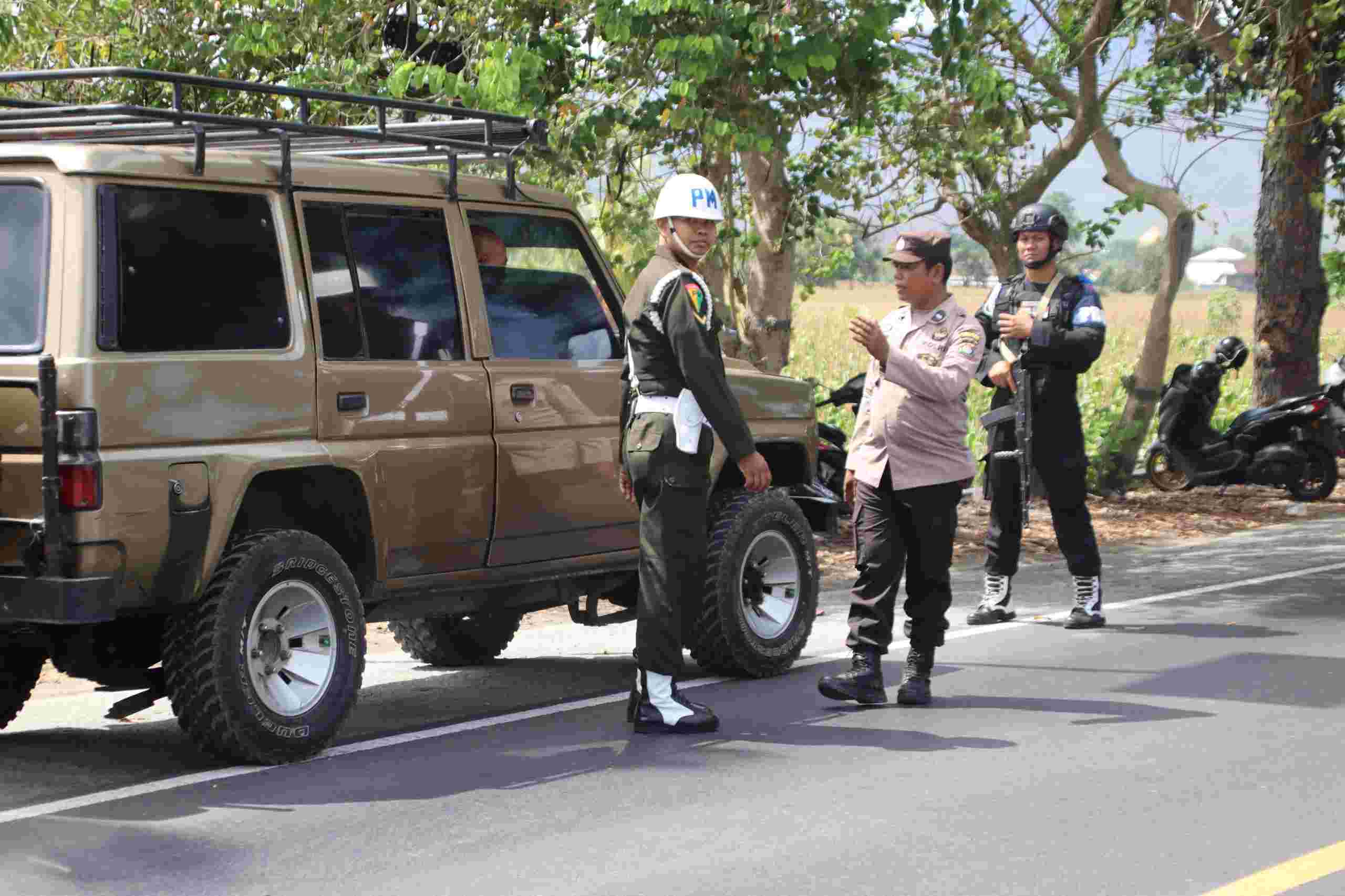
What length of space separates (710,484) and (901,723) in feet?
3.86

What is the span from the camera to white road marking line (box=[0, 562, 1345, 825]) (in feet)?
20.5

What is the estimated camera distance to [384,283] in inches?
284

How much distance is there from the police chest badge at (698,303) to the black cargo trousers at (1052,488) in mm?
3176

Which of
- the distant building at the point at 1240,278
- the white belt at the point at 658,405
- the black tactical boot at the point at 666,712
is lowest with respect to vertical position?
the black tactical boot at the point at 666,712

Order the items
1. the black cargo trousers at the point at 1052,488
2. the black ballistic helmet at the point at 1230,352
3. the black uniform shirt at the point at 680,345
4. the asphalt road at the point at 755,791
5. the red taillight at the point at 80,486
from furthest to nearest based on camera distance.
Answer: the black ballistic helmet at the point at 1230,352
the black cargo trousers at the point at 1052,488
the black uniform shirt at the point at 680,345
the red taillight at the point at 80,486
the asphalt road at the point at 755,791

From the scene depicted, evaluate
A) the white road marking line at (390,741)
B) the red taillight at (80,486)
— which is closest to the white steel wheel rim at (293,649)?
the white road marking line at (390,741)

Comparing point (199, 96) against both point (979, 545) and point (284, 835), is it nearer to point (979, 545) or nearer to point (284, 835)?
point (979, 545)

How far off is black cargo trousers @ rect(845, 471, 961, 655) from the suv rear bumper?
301 centimetres

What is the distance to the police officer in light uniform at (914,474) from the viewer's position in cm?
764

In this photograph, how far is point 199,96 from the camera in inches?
503

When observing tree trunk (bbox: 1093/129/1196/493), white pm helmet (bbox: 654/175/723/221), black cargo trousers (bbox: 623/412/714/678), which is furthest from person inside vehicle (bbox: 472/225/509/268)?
tree trunk (bbox: 1093/129/1196/493)

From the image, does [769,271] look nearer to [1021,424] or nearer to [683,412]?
[1021,424]

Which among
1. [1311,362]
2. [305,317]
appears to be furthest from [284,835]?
[1311,362]

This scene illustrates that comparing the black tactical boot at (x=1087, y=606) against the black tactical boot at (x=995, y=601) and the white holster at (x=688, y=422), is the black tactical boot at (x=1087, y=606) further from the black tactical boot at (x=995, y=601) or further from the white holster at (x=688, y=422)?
the white holster at (x=688, y=422)
